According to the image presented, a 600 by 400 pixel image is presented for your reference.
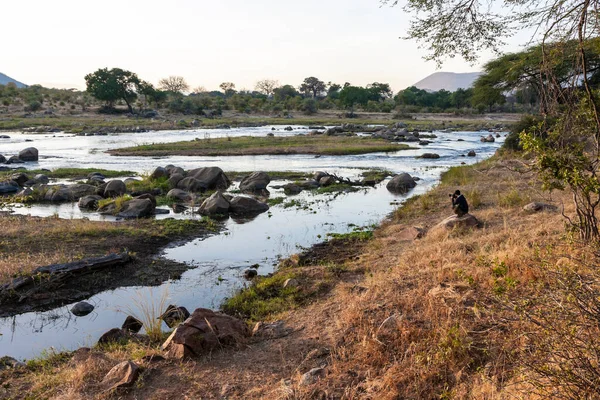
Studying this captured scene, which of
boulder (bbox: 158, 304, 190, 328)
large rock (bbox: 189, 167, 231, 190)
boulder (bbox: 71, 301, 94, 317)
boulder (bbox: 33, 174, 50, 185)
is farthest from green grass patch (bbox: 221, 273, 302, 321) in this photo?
boulder (bbox: 33, 174, 50, 185)

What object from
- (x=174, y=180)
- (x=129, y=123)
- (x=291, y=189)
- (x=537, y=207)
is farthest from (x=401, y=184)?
(x=129, y=123)

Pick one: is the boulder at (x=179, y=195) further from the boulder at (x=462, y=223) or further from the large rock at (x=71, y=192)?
the boulder at (x=462, y=223)

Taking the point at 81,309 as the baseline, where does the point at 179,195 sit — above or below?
above

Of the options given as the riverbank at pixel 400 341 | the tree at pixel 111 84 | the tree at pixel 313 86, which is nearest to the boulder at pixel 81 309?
the riverbank at pixel 400 341

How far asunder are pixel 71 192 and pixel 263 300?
1440cm

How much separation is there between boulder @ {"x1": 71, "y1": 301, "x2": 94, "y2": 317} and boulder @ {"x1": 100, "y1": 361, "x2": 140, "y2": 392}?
3701 mm

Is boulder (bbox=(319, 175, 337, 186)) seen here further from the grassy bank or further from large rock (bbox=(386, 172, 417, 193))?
the grassy bank

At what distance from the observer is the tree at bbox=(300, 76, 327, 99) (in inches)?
5773

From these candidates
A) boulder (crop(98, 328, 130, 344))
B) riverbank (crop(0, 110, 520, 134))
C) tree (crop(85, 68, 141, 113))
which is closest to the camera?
boulder (crop(98, 328, 130, 344))

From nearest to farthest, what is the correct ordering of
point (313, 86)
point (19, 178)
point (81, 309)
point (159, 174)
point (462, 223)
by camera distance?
1. point (81, 309)
2. point (462, 223)
3. point (159, 174)
4. point (19, 178)
5. point (313, 86)

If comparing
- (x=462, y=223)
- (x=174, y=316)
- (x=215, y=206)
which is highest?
(x=462, y=223)

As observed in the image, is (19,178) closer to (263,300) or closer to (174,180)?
(174,180)

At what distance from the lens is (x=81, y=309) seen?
8922 mm

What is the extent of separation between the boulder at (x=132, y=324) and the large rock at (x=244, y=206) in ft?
30.2
